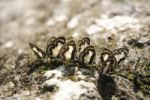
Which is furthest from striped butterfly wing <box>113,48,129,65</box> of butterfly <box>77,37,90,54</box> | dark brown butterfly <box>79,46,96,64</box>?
butterfly <box>77,37,90,54</box>

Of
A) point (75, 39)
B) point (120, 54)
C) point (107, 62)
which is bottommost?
point (107, 62)

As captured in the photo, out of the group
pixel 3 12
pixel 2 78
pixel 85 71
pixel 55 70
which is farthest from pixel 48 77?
pixel 3 12

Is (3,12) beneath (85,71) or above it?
above

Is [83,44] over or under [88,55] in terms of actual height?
over

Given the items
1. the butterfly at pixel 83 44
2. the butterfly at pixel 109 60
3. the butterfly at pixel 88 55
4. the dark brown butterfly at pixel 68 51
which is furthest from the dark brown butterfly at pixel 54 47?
the butterfly at pixel 109 60

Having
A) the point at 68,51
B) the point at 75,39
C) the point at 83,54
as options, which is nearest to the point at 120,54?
the point at 83,54

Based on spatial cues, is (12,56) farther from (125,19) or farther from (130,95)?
(130,95)

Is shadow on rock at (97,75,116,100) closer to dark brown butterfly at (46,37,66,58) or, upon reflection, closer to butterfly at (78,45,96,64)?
butterfly at (78,45,96,64)

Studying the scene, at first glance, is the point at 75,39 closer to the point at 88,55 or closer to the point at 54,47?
the point at 54,47
